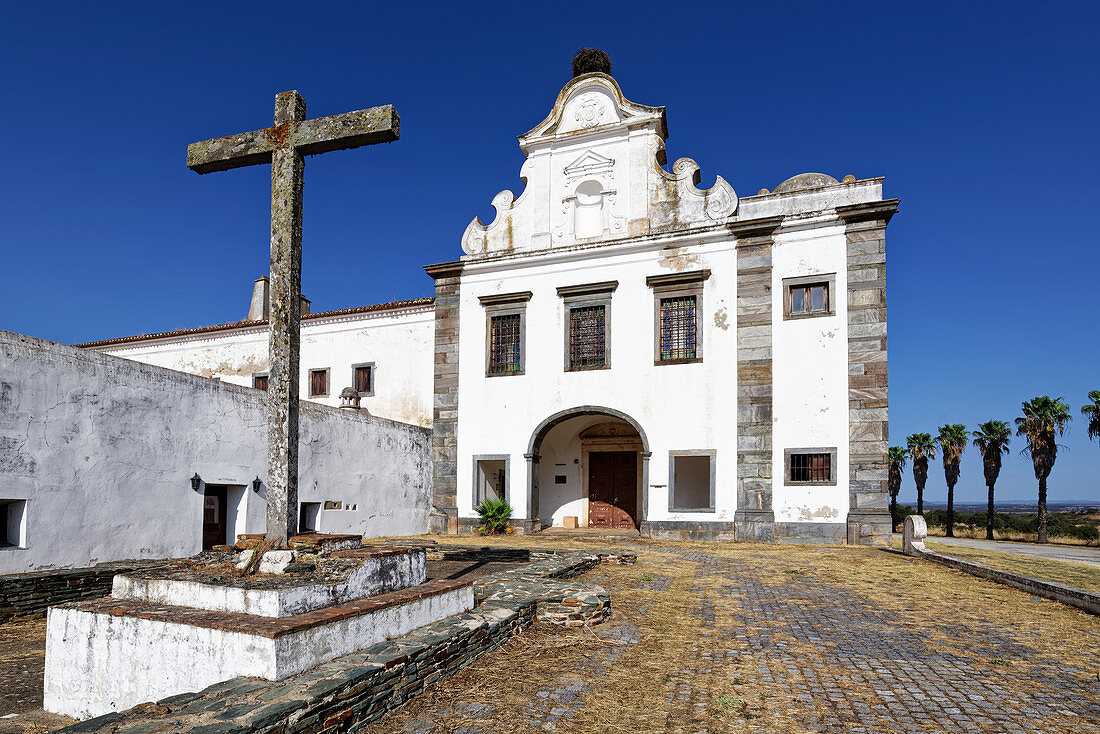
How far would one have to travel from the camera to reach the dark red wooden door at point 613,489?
2128 centimetres

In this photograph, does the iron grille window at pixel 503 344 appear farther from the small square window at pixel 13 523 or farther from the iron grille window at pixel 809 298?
the small square window at pixel 13 523

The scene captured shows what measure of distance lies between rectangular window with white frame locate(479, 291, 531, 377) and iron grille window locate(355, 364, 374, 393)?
4721mm

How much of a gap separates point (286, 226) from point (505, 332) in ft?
47.4

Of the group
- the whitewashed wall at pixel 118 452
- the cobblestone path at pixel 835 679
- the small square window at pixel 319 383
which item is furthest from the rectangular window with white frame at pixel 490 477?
the cobblestone path at pixel 835 679

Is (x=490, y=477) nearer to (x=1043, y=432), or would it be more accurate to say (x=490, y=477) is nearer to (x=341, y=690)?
(x=341, y=690)

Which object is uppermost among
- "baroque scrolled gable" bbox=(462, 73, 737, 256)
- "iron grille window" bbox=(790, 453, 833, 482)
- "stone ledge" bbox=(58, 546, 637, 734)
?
"baroque scrolled gable" bbox=(462, 73, 737, 256)

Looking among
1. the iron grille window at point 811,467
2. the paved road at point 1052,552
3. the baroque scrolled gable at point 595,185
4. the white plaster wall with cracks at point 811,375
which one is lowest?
the paved road at point 1052,552

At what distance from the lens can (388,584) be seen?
584cm

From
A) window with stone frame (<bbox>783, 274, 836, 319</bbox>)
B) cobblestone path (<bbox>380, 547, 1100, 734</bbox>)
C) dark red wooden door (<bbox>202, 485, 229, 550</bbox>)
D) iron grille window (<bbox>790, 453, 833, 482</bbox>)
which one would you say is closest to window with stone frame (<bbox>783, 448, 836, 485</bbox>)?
iron grille window (<bbox>790, 453, 833, 482</bbox>)

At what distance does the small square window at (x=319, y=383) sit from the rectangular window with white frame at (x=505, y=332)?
6545 millimetres

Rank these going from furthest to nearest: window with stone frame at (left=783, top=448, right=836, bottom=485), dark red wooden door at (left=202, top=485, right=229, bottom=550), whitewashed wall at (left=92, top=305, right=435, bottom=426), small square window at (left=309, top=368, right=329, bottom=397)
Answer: small square window at (left=309, top=368, right=329, bottom=397)
whitewashed wall at (left=92, top=305, right=435, bottom=426)
window with stone frame at (left=783, top=448, right=836, bottom=485)
dark red wooden door at (left=202, top=485, right=229, bottom=550)

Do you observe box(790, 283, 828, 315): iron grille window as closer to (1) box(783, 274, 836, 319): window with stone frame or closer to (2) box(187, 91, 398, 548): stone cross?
(1) box(783, 274, 836, 319): window with stone frame

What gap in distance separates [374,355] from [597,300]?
8015mm

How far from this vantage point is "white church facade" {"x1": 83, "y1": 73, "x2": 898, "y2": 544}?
1723 centimetres
